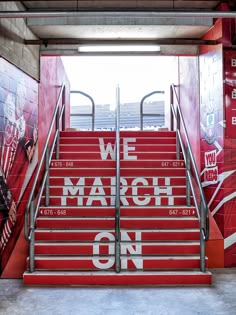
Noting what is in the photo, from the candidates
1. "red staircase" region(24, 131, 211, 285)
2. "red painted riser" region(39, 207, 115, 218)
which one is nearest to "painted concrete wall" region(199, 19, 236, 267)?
"red staircase" region(24, 131, 211, 285)

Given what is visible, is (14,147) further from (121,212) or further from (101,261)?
(101,261)

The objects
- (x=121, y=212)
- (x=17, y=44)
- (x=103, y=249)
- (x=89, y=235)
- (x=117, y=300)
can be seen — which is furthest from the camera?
(x=121, y=212)

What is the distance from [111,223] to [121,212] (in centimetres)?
27

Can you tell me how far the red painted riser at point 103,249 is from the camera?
16.9 feet

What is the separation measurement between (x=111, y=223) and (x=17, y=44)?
279 centimetres

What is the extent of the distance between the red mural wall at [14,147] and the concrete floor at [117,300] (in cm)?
81

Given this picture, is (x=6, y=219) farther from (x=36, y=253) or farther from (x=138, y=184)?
(x=138, y=184)

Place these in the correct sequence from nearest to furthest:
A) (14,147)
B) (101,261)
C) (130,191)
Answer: (101,261)
(14,147)
(130,191)

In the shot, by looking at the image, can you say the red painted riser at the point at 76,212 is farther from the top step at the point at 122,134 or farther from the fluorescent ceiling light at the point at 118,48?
the fluorescent ceiling light at the point at 118,48

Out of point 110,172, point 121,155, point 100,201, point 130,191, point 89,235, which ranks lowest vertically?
point 89,235

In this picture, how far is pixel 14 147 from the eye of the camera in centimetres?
545

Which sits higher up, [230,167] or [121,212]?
[230,167]

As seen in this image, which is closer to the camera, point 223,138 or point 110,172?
point 223,138

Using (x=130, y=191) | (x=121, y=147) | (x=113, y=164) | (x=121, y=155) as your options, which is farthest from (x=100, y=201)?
(x=121, y=147)
